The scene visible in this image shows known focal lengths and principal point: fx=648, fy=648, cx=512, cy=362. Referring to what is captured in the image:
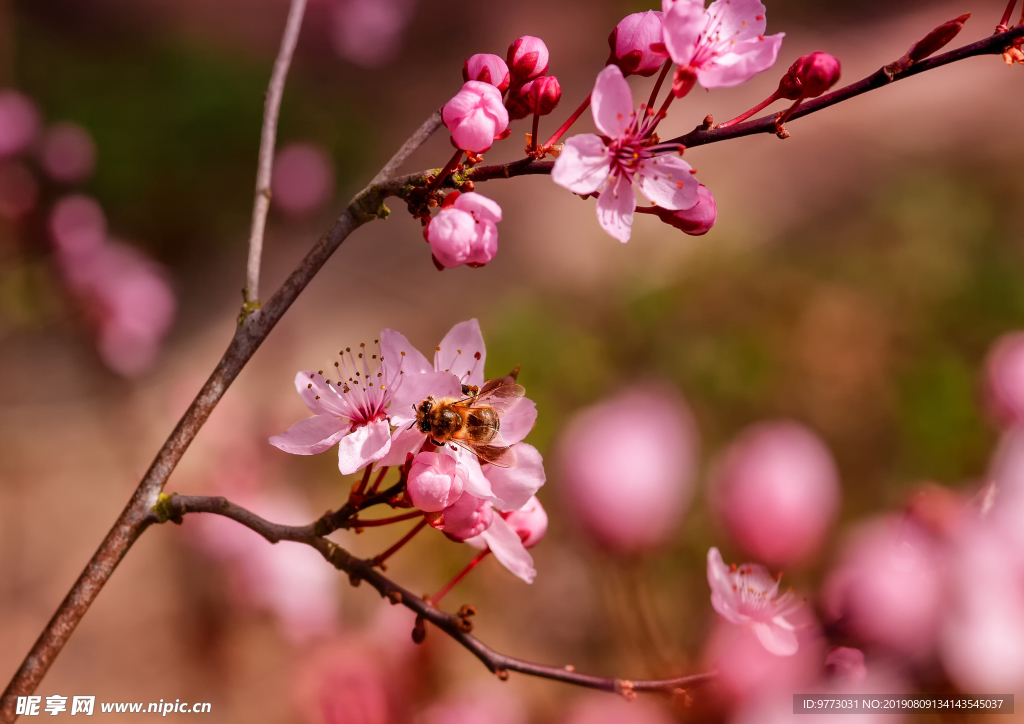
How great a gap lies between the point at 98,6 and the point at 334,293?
2397 mm

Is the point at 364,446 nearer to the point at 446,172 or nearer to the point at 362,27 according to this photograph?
the point at 446,172

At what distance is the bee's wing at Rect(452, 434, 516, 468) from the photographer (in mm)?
580

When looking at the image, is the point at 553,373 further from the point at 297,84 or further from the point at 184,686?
the point at 297,84

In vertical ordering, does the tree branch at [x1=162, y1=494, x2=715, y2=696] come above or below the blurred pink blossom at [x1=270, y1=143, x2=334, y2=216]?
below

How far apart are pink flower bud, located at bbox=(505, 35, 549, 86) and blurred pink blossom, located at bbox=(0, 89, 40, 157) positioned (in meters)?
2.06

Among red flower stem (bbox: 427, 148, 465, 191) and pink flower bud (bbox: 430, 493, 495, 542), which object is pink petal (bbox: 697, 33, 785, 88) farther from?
pink flower bud (bbox: 430, 493, 495, 542)

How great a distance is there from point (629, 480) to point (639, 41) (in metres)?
0.40

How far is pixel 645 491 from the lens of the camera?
1.41 feet

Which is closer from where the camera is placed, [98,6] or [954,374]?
[954,374]

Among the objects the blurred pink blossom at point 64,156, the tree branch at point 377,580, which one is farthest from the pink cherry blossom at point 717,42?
the blurred pink blossom at point 64,156

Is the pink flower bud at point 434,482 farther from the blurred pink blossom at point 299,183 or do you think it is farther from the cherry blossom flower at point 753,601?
the blurred pink blossom at point 299,183

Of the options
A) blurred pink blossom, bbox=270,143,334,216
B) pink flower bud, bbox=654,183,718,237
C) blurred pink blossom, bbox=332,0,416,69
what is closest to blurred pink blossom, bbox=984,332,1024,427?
pink flower bud, bbox=654,183,718,237

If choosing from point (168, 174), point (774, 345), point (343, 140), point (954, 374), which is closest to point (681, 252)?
point (774, 345)

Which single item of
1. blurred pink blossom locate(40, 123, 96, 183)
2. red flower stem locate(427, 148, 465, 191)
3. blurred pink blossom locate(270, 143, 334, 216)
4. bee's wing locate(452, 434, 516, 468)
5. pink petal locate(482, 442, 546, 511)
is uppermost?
blurred pink blossom locate(40, 123, 96, 183)
